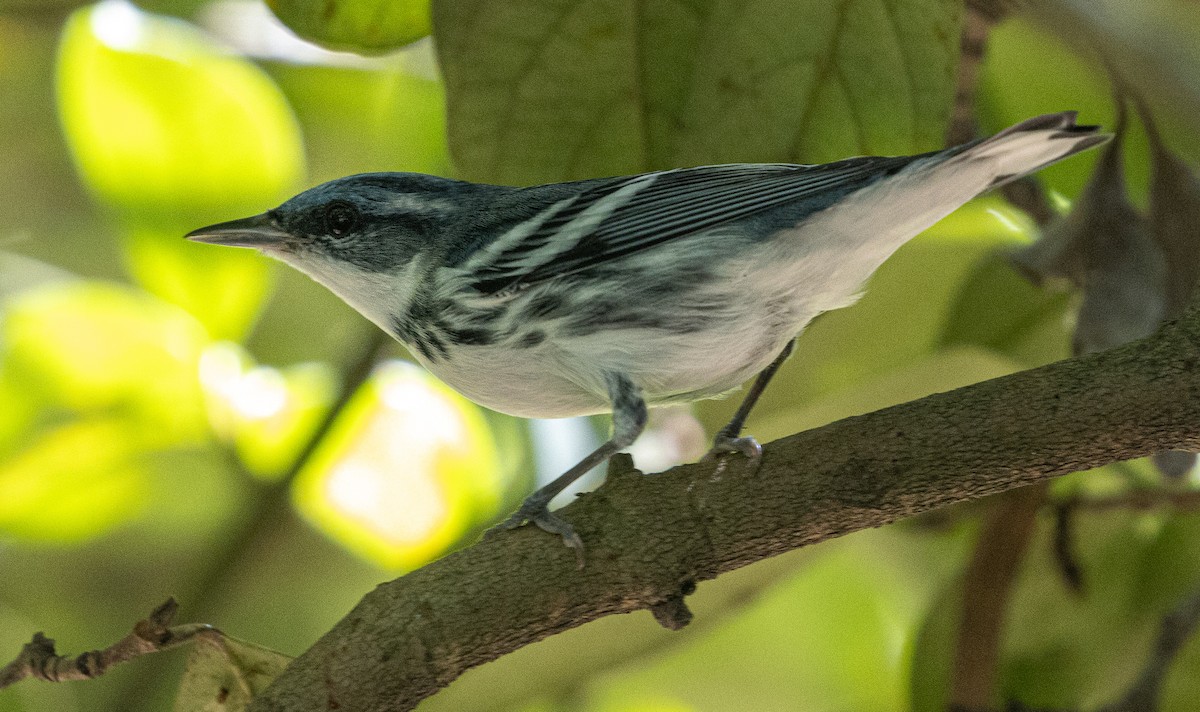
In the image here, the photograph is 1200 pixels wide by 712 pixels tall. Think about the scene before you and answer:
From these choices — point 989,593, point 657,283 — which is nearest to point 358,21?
→ point 657,283

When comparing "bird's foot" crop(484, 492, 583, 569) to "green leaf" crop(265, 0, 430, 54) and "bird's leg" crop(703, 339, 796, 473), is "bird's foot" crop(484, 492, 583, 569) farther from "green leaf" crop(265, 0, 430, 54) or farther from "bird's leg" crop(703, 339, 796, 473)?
"green leaf" crop(265, 0, 430, 54)

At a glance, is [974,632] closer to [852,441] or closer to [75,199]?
[852,441]

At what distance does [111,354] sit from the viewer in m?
1.91

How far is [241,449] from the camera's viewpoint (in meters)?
1.92

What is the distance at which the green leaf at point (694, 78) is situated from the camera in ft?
4.52

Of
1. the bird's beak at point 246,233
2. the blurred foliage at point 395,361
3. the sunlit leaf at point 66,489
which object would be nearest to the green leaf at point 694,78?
the blurred foliage at point 395,361

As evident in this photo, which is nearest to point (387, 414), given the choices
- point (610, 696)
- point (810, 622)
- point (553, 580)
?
point (610, 696)

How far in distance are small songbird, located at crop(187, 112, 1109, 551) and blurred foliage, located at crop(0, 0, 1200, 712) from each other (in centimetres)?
18

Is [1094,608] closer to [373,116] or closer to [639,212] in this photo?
[639,212]

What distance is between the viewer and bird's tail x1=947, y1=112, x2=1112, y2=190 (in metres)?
1.06

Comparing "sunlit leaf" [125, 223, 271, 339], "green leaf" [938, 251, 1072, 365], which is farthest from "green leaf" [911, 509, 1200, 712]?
"sunlit leaf" [125, 223, 271, 339]

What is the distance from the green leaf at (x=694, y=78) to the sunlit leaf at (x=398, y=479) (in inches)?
27.5

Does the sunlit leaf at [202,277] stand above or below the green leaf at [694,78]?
above

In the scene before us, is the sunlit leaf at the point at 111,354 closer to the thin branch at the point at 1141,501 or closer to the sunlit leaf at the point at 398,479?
the sunlit leaf at the point at 398,479
